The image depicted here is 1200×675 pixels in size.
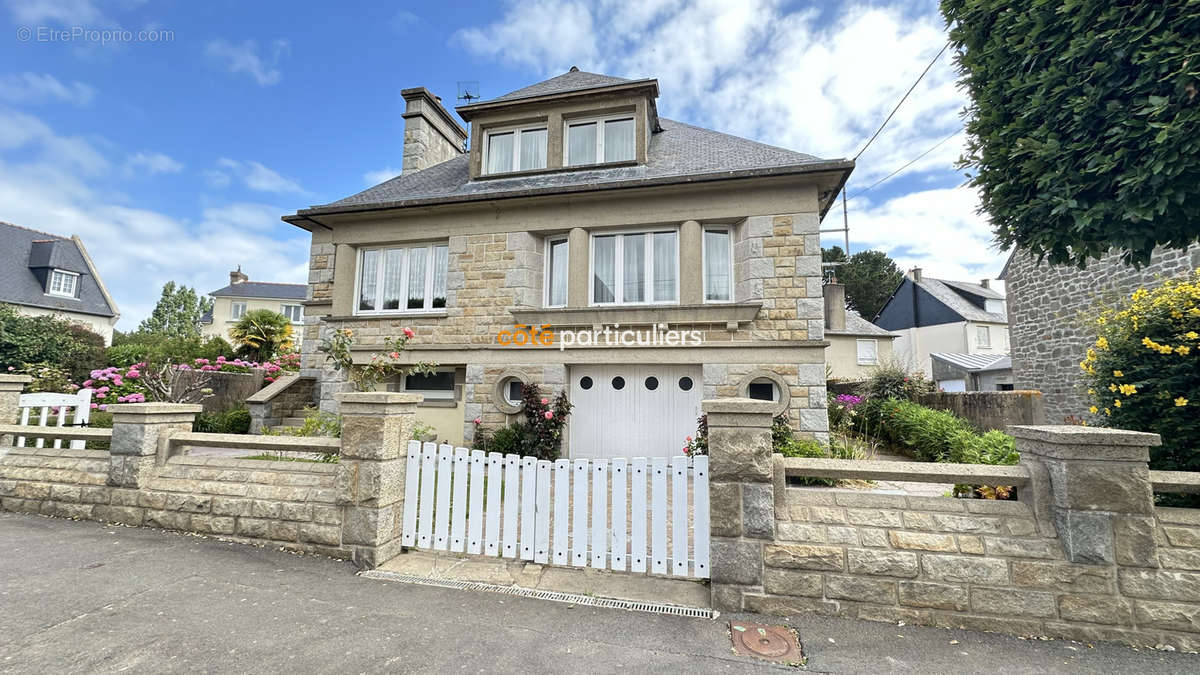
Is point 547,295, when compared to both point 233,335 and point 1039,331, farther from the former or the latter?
point 233,335

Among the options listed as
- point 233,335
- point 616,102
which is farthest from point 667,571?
point 233,335

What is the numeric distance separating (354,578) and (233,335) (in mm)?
18576

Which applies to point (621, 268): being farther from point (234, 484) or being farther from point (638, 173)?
point (234, 484)

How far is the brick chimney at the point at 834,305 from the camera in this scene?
54.6 feet

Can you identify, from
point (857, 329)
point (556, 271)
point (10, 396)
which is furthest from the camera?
point (857, 329)

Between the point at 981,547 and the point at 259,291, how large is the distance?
4534cm

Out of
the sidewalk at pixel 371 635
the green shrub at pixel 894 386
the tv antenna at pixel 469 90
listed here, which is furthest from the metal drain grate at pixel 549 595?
the tv antenna at pixel 469 90

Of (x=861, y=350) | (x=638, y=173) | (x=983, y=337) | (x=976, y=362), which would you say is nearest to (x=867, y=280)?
(x=983, y=337)

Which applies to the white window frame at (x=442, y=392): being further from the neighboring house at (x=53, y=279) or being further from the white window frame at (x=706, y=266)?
the neighboring house at (x=53, y=279)

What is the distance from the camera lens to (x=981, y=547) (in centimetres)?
301

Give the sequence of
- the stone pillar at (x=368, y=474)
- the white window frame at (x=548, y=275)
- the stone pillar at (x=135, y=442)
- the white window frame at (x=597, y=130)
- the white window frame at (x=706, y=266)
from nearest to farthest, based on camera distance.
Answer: the stone pillar at (x=368, y=474), the stone pillar at (x=135, y=442), the white window frame at (x=706, y=266), the white window frame at (x=548, y=275), the white window frame at (x=597, y=130)

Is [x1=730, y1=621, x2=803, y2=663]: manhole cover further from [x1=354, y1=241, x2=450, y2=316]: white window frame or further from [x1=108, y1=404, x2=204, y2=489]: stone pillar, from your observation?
[x1=354, y1=241, x2=450, y2=316]: white window frame

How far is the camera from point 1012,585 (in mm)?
2924

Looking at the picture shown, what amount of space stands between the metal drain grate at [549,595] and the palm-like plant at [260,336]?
17433 millimetres
